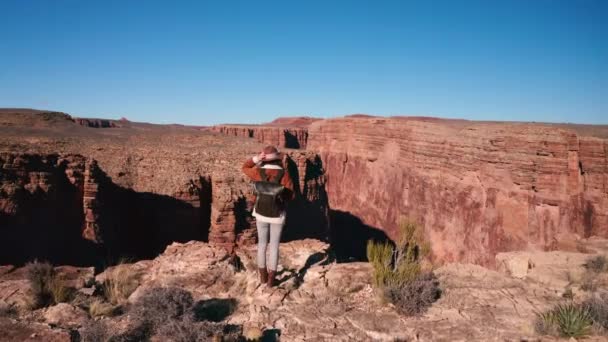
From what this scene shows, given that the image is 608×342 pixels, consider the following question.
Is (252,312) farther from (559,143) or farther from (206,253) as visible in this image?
(559,143)

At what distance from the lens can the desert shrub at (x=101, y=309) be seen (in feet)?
15.3

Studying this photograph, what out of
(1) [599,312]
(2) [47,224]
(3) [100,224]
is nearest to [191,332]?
(1) [599,312]

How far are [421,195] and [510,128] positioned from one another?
24.6ft

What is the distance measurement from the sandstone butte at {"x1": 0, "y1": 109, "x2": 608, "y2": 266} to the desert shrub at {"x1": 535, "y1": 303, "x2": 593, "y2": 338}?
1052 cm

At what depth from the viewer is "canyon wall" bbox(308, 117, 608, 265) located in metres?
18.2

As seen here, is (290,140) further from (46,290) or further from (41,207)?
(46,290)

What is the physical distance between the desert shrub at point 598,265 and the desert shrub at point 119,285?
7.81 metres

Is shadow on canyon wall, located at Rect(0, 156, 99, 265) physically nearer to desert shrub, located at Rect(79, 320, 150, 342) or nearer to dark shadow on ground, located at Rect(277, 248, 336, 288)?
desert shrub, located at Rect(79, 320, 150, 342)

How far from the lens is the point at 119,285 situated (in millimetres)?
5668

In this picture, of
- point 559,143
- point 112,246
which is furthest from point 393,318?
point 559,143

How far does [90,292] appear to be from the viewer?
17.2 feet

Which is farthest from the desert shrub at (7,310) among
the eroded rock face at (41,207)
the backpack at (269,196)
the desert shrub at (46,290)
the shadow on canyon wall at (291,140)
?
the shadow on canyon wall at (291,140)

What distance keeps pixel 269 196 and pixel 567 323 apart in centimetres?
373

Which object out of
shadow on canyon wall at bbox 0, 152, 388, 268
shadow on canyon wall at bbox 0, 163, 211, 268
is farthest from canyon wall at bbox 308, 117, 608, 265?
shadow on canyon wall at bbox 0, 163, 211, 268
